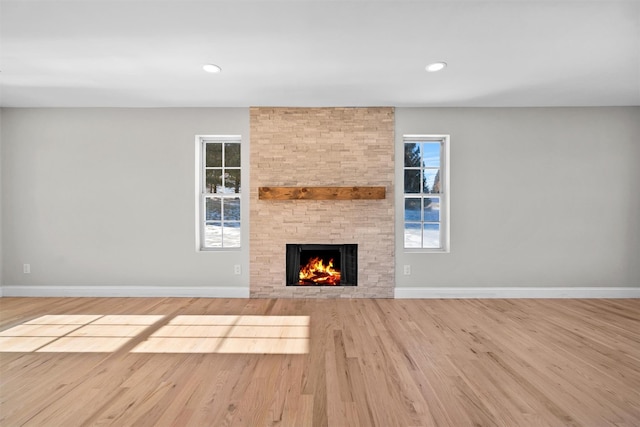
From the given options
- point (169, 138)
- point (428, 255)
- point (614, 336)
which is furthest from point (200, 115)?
point (614, 336)

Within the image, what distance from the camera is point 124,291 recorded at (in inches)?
170

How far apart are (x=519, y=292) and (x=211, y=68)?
4.57 meters

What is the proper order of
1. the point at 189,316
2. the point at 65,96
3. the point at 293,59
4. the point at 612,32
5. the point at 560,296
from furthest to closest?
the point at 560,296 < the point at 65,96 < the point at 189,316 < the point at 293,59 < the point at 612,32

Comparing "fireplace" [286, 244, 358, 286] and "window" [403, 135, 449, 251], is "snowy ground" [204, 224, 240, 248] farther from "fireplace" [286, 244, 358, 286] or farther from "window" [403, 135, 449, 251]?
"window" [403, 135, 449, 251]

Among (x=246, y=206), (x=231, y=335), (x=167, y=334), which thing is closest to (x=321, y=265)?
(x=246, y=206)

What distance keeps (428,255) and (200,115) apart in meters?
3.58

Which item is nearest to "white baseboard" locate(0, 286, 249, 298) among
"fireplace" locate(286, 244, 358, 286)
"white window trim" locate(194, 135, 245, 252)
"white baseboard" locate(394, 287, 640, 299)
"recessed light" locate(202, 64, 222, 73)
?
"white window trim" locate(194, 135, 245, 252)

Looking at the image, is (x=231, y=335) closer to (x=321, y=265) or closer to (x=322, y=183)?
(x=321, y=265)

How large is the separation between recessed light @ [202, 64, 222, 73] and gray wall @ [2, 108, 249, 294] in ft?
3.81

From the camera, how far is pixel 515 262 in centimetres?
431

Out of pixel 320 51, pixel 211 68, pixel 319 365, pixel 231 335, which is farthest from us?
pixel 211 68

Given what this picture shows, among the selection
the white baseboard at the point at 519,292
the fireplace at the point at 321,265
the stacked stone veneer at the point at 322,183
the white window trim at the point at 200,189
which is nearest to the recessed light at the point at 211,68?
the stacked stone veneer at the point at 322,183

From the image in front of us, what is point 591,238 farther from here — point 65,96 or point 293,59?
point 65,96

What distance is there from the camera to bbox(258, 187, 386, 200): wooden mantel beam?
4.17 meters
